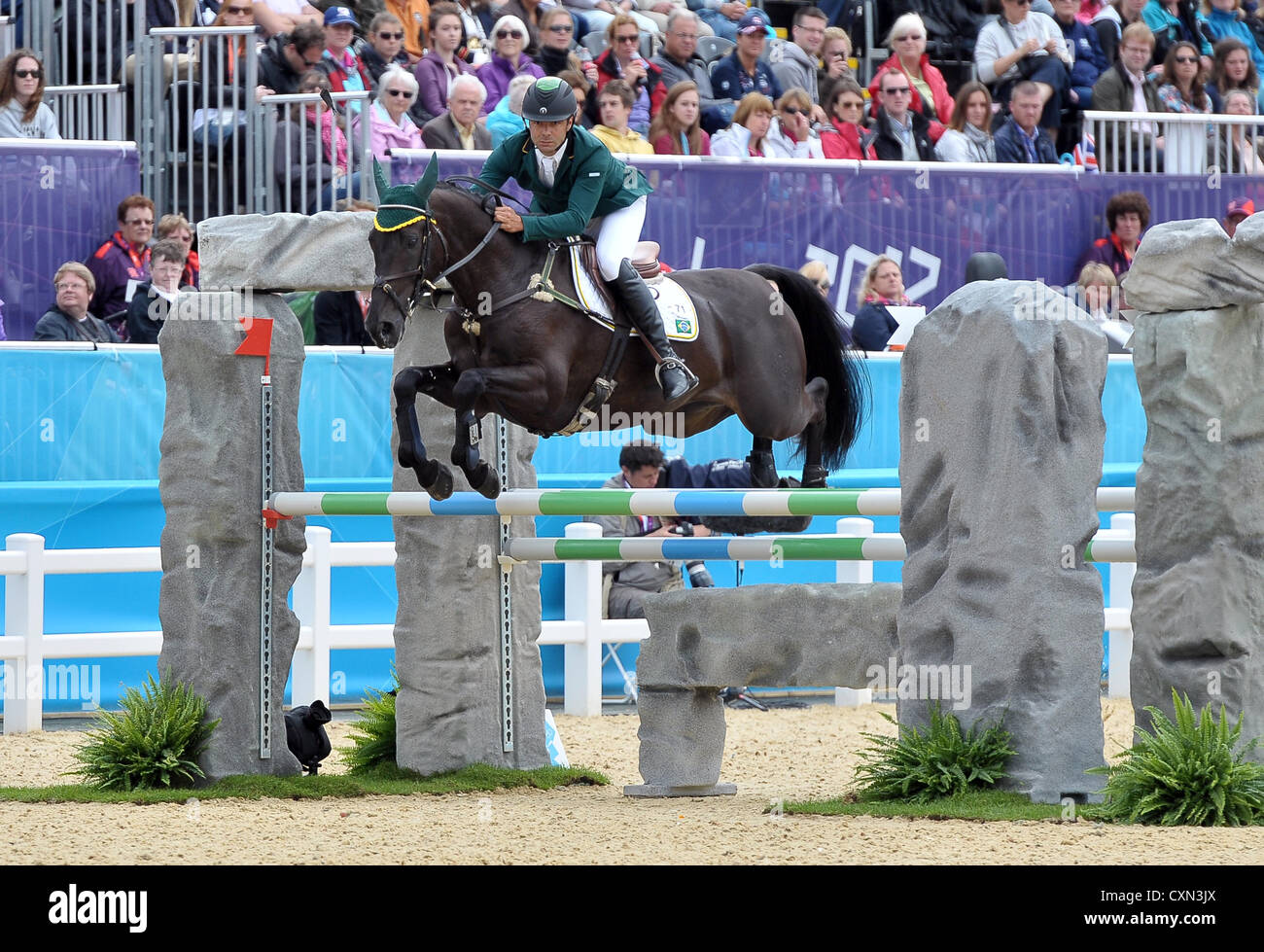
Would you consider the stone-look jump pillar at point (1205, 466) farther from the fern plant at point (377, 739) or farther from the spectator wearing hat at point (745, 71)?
the spectator wearing hat at point (745, 71)

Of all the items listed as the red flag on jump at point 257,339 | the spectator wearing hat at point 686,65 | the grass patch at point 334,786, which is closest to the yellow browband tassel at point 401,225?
the red flag on jump at point 257,339

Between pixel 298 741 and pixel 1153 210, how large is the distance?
7.74m

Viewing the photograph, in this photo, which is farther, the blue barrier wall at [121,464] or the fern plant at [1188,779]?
the blue barrier wall at [121,464]

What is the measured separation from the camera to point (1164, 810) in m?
5.37

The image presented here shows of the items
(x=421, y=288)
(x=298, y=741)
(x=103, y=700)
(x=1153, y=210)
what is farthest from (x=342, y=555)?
(x=1153, y=210)

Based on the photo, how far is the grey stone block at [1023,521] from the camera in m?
5.63

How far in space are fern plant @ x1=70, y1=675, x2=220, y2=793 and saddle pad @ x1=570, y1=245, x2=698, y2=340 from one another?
6.72ft

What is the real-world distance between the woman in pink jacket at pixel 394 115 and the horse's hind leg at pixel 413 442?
14.9 ft

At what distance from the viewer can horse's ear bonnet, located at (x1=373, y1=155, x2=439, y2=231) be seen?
6609 millimetres

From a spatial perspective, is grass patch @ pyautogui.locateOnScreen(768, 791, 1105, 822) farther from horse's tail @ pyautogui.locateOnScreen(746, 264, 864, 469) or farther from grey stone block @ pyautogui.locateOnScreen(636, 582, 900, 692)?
horse's tail @ pyautogui.locateOnScreen(746, 264, 864, 469)

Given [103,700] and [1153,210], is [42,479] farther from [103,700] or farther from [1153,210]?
[1153,210]

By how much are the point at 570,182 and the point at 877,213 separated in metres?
5.03

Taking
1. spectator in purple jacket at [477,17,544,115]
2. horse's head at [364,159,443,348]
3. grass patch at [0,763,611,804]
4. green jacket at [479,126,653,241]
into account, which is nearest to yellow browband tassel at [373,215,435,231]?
horse's head at [364,159,443,348]

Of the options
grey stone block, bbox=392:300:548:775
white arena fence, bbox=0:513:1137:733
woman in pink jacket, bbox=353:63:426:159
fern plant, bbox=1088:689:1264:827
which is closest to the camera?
fern plant, bbox=1088:689:1264:827
